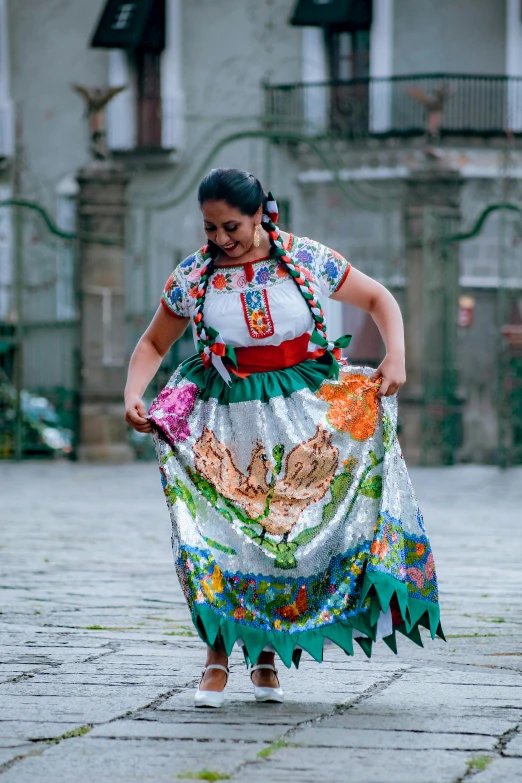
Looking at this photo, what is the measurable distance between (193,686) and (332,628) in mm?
496

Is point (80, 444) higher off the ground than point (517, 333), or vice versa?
point (517, 333)

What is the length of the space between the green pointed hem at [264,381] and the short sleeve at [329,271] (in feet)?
0.68

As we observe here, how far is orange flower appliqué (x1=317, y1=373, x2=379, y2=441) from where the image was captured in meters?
4.72

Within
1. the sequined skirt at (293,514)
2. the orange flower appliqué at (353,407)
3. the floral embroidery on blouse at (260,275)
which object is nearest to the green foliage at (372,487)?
the sequined skirt at (293,514)

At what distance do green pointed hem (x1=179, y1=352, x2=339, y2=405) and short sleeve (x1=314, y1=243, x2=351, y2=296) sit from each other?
208 millimetres

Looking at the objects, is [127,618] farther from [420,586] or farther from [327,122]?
[327,122]

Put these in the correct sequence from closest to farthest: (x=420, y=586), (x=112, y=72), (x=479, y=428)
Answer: (x=420, y=586), (x=479, y=428), (x=112, y=72)

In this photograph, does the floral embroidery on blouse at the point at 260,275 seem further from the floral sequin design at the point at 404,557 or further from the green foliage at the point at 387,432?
the floral sequin design at the point at 404,557

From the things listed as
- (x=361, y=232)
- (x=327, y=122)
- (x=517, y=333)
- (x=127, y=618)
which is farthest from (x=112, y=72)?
(x=127, y=618)

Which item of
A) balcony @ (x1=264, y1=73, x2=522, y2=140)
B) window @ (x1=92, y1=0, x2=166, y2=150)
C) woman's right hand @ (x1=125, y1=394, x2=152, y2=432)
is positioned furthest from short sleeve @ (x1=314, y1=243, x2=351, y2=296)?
window @ (x1=92, y1=0, x2=166, y2=150)

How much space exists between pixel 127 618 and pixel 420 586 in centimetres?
189

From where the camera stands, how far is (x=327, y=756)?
371 cm

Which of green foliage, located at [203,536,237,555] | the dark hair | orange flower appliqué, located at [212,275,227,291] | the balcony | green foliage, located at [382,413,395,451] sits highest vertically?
the balcony

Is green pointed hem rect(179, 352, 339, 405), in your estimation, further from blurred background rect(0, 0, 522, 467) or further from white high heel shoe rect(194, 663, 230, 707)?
blurred background rect(0, 0, 522, 467)
